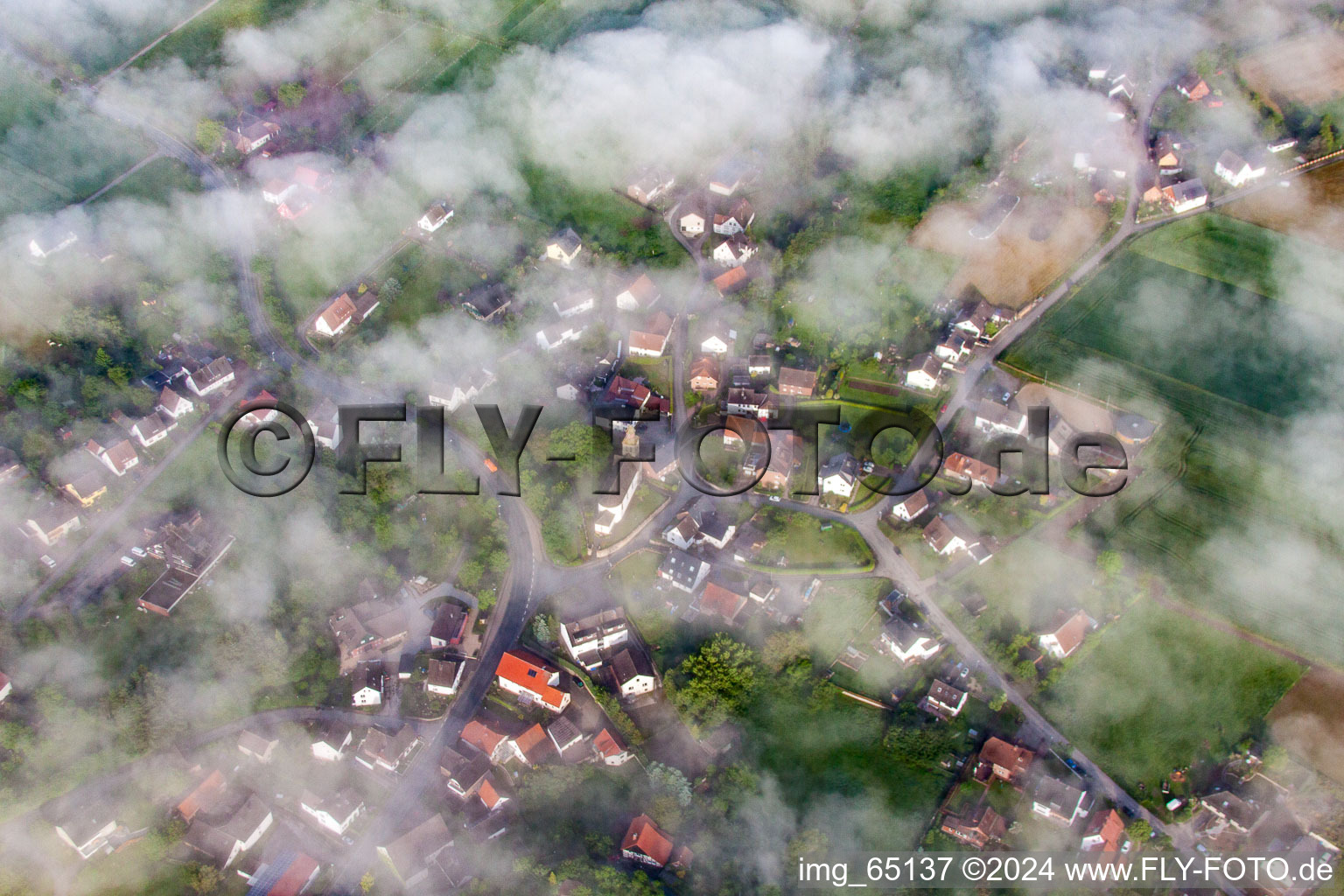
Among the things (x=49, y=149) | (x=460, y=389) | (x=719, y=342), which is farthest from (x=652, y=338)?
(x=49, y=149)

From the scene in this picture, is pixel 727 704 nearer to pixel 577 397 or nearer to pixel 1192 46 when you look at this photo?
pixel 577 397

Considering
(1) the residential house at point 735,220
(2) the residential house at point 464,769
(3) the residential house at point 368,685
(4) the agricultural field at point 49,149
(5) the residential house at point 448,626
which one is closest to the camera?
(2) the residential house at point 464,769

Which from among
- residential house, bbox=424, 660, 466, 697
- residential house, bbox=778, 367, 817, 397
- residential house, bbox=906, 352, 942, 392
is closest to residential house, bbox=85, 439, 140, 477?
residential house, bbox=424, 660, 466, 697

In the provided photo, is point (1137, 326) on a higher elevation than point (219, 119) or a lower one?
lower

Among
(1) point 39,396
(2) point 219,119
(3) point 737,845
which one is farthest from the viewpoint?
(2) point 219,119

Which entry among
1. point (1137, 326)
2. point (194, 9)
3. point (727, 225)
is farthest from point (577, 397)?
point (194, 9)

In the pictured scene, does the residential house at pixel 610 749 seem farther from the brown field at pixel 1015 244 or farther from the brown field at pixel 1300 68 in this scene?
the brown field at pixel 1300 68

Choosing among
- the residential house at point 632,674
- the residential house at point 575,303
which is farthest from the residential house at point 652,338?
the residential house at point 632,674
